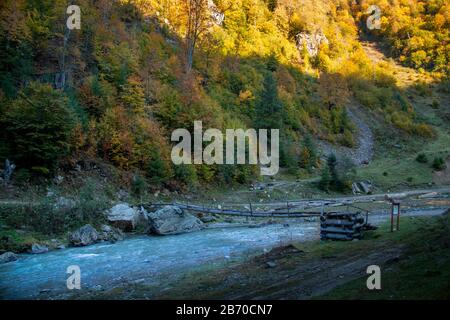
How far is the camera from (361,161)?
178 feet

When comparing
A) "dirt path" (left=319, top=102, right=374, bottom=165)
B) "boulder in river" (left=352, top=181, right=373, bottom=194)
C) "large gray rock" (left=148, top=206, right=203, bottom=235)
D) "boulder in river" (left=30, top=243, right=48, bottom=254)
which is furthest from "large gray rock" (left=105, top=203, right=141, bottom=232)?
"dirt path" (left=319, top=102, right=374, bottom=165)

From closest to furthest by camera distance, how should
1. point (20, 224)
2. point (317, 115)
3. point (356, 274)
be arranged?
point (356, 274), point (20, 224), point (317, 115)

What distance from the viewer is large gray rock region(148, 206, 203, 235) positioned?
25.1 metres

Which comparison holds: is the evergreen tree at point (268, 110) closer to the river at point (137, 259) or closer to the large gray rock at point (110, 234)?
the river at point (137, 259)

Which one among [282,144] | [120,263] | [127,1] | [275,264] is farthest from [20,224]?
[127,1]

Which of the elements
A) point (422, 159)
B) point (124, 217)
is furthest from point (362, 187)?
point (124, 217)

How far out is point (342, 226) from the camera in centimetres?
1994

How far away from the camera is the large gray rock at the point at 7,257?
60.1 feet

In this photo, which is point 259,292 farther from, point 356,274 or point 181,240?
point 181,240

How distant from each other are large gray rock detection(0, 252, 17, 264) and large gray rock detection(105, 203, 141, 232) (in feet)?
22.7

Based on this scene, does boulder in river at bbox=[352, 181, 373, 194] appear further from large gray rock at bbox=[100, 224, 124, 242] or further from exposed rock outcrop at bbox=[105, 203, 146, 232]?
large gray rock at bbox=[100, 224, 124, 242]

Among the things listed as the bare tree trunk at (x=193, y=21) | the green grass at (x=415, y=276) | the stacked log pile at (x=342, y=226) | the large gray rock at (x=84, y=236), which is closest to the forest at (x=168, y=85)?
the bare tree trunk at (x=193, y=21)

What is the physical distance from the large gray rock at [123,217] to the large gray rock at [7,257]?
692 centimetres
